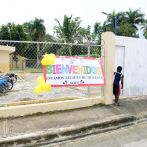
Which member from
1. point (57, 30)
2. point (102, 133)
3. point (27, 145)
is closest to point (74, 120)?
point (102, 133)

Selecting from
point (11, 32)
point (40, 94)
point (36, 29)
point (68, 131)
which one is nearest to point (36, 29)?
point (36, 29)

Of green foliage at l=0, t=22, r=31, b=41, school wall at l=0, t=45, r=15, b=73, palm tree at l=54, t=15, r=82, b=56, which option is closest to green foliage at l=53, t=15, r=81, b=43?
palm tree at l=54, t=15, r=82, b=56

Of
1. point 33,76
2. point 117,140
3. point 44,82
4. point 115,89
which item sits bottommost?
point 117,140

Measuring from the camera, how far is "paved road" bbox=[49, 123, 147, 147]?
115 inches

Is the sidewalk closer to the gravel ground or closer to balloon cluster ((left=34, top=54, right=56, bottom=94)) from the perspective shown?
balloon cluster ((left=34, top=54, right=56, bottom=94))

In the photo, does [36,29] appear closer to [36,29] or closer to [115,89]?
[36,29]

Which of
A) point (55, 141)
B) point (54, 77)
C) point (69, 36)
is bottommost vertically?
point (55, 141)

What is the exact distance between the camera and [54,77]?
4.21 meters

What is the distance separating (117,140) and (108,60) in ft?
8.65

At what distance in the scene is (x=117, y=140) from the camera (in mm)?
3084

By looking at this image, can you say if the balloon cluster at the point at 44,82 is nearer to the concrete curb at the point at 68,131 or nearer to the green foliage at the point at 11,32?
the concrete curb at the point at 68,131

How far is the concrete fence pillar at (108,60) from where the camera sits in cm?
485

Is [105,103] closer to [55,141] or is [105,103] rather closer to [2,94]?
[55,141]

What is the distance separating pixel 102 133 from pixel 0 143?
2221 millimetres
